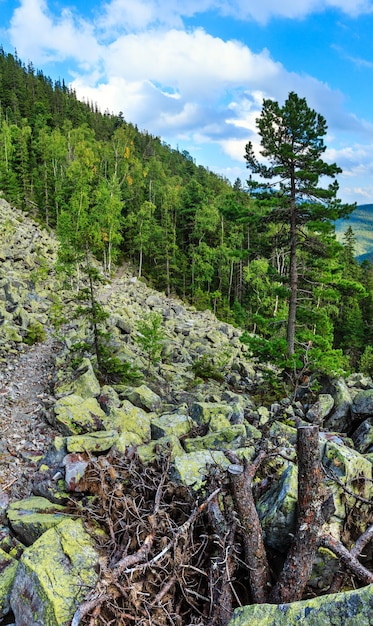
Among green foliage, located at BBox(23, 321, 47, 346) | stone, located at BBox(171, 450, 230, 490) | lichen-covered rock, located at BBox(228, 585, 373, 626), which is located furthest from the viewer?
green foliage, located at BBox(23, 321, 47, 346)

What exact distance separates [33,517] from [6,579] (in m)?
0.82

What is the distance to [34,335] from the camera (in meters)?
16.5

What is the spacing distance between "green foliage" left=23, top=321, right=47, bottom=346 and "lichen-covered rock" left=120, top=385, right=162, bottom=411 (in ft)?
25.4

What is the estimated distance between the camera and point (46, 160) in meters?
48.4

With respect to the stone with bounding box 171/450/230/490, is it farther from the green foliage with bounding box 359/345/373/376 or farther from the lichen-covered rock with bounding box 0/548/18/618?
the green foliage with bounding box 359/345/373/376

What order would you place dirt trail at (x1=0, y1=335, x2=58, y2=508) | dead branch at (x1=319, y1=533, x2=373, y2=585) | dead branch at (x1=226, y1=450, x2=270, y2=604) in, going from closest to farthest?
dead branch at (x1=319, y1=533, x2=373, y2=585) → dead branch at (x1=226, y1=450, x2=270, y2=604) → dirt trail at (x1=0, y1=335, x2=58, y2=508)

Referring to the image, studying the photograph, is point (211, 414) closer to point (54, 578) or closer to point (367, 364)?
point (54, 578)

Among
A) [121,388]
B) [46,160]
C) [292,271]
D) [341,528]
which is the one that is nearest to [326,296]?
[292,271]

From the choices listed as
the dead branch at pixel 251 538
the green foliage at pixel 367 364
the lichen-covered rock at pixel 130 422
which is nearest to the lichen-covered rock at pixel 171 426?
the lichen-covered rock at pixel 130 422

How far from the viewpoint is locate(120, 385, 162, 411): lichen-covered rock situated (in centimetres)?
976

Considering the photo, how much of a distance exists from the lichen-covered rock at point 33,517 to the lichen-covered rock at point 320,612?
8.22 ft

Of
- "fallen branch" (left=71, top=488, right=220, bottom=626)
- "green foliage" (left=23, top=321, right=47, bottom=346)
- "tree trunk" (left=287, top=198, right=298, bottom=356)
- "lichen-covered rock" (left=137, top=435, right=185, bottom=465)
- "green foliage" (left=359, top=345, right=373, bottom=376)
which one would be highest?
"tree trunk" (left=287, top=198, right=298, bottom=356)

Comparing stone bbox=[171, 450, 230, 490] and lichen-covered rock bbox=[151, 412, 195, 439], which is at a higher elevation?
stone bbox=[171, 450, 230, 490]

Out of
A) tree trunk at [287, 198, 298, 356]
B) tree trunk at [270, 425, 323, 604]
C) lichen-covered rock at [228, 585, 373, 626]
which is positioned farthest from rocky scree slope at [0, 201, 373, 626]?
tree trunk at [287, 198, 298, 356]
